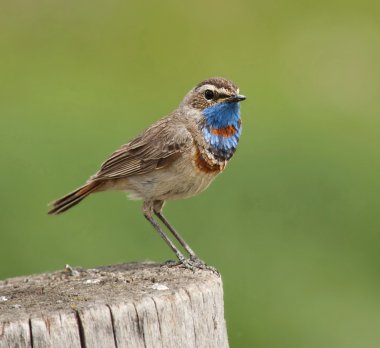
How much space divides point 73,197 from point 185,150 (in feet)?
3.60

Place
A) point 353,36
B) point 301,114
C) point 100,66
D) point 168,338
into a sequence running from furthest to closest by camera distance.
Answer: point 353,36 < point 100,66 < point 301,114 < point 168,338

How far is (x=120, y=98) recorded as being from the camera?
16062 mm

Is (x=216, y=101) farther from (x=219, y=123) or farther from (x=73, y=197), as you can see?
(x=73, y=197)

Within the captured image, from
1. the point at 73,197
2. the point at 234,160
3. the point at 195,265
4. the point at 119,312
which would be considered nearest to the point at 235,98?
the point at 195,265

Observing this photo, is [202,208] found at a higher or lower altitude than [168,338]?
higher

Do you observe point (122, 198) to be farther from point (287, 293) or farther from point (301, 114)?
point (301, 114)

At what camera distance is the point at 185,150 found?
28.2 feet

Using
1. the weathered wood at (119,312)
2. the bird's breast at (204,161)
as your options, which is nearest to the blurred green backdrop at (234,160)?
the bird's breast at (204,161)

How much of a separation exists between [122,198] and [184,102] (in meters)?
3.88

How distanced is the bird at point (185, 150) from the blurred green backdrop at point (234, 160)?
2600 mm

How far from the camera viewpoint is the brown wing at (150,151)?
8.61 m

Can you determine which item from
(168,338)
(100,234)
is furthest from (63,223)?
(168,338)

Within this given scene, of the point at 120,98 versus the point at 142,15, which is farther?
the point at 142,15

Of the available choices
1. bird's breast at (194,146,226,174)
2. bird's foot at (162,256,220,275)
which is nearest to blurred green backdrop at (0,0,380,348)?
bird's breast at (194,146,226,174)
